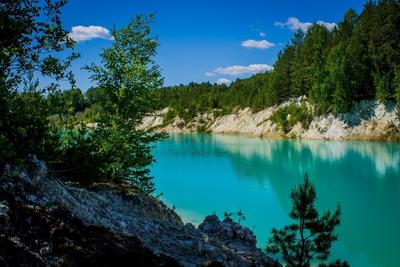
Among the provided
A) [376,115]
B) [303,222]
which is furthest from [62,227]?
[376,115]

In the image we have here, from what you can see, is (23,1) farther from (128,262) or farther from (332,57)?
Result: (332,57)

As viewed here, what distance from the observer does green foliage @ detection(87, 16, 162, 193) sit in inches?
696

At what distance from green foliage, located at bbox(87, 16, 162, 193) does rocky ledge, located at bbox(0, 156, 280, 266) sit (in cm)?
221

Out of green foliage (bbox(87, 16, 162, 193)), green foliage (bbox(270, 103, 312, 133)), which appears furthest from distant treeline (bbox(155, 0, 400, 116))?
green foliage (bbox(87, 16, 162, 193))

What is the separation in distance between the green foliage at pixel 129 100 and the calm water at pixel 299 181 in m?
9.74

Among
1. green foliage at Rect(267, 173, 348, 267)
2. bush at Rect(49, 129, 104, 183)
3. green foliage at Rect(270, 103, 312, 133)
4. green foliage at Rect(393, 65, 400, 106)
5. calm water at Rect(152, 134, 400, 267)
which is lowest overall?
calm water at Rect(152, 134, 400, 267)

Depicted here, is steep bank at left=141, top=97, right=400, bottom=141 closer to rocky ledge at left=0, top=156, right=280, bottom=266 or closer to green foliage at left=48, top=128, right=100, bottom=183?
green foliage at left=48, top=128, right=100, bottom=183

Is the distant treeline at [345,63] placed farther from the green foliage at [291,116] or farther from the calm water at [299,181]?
the calm water at [299,181]

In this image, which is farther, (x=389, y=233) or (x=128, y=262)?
(x=389, y=233)

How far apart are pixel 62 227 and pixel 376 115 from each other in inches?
3519

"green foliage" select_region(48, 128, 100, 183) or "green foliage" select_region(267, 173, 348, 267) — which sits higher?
"green foliage" select_region(48, 128, 100, 183)

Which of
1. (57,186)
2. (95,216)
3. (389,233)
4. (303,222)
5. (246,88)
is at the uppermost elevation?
(246,88)

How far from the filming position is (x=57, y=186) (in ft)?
34.4

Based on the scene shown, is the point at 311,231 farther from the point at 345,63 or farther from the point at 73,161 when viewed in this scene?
the point at 345,63
